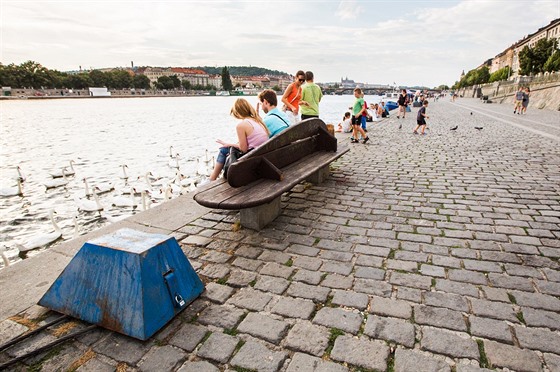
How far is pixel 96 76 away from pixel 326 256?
152m

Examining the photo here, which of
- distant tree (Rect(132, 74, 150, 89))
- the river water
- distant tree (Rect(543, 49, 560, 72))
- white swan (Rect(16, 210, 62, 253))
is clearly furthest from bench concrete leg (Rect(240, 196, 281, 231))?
distant tree (Rect(132, 74, 150, 89))

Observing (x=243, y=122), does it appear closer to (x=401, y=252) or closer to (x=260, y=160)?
(x=260, y=160)

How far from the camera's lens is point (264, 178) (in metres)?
4.14

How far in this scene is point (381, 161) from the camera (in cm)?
800

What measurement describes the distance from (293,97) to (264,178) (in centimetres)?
431

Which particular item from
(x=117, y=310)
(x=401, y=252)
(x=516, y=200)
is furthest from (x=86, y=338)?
(x=516, y=200)

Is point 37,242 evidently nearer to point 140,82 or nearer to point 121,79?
point 121,79

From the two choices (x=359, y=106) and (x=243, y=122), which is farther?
(x=359, y=106)

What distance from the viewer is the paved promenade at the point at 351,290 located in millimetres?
2137

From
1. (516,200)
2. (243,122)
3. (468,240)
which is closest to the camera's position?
(468,240)

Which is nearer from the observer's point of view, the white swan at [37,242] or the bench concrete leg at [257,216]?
the bench concrete leg at [257,216]

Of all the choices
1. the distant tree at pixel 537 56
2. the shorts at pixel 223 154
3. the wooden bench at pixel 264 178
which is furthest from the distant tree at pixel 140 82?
the wooden bench at pixel 264 178

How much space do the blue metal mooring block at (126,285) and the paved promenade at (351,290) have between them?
0.11 m

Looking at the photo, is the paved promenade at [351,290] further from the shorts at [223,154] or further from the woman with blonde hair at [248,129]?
the woman with blonde hair at [248,129]
